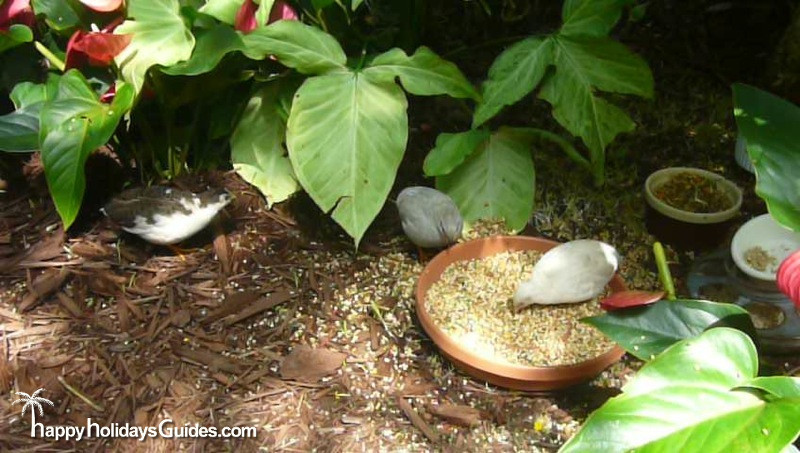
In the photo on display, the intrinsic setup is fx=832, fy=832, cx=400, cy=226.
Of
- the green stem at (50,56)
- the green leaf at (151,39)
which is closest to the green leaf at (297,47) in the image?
the green leaf at (151,39)

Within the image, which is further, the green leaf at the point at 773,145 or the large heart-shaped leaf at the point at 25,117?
the large heart-shaped leaf at the point at 25,117

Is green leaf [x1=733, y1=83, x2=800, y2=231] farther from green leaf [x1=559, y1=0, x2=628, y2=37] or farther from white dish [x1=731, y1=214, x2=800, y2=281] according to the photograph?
green leaf [x1=559, y1=0, x2=628, y2=37]

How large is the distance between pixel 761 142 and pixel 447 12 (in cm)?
155

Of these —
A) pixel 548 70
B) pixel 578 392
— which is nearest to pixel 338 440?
pixel 578 392

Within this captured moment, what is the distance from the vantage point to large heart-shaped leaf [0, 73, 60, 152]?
2.15 m

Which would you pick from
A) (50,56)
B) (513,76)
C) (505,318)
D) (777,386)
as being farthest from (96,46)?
(777,386)

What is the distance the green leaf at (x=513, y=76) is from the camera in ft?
7.33

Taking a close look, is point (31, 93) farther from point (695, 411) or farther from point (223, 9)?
point (695, 411)

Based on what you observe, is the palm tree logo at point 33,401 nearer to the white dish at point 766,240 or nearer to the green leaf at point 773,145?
the green leaf at point 773,145

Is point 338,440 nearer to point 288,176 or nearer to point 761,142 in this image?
point 288,176

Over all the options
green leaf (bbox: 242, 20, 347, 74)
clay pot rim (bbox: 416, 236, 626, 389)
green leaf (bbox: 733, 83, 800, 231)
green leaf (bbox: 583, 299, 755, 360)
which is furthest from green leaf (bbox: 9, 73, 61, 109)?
green leaf (bbox: 733, 83, 800, 231)

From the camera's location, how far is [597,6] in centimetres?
228

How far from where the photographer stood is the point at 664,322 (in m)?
1.57

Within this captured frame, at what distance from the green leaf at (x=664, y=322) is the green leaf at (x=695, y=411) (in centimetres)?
26
